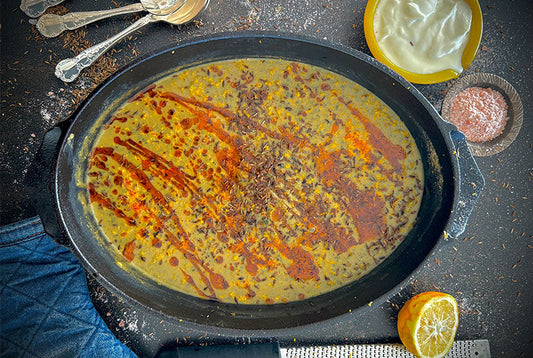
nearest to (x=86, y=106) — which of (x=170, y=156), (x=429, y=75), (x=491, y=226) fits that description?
(x=170, y=156)

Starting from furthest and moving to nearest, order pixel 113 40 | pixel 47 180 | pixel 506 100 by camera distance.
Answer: pixel 506 100 → pixel 113 40 → pixel 47 180

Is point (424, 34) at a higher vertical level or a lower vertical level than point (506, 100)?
higher

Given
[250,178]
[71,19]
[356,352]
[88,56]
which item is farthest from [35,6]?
[356,352]

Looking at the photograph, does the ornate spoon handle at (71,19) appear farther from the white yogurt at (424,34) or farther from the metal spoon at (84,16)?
the white yogurt at (424,34)

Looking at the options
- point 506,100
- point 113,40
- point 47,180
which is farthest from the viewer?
point 506,100

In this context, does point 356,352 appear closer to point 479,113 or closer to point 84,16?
→ point 479,113

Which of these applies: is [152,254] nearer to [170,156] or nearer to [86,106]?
[170,156]
